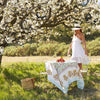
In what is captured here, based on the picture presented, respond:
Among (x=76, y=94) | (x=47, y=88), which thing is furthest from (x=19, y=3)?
(x=76, y=94)

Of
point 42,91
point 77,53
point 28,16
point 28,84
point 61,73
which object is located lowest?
point 42,91

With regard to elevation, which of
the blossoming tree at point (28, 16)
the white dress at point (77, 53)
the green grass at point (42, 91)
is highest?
the blossoming tree at point (28, 16)

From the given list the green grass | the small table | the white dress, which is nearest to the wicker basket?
the green grass

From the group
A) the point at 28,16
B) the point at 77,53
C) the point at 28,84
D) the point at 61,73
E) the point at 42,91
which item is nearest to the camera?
the point at 61,73

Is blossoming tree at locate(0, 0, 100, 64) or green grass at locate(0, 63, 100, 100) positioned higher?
blossoming tree at locate(0, 0, 100, 64)

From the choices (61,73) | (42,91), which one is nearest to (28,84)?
(42,91)

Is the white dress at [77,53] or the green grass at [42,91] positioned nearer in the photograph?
the green grass at [42,91]

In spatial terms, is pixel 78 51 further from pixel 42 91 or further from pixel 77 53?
pixel 42 91

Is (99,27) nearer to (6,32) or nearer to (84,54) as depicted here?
(84,54)

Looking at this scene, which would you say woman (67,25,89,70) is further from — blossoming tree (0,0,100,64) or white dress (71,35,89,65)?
blossoming tree (0,0,100,64)

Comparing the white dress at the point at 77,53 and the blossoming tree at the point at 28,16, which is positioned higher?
the blossoming tree at the point at 28,16

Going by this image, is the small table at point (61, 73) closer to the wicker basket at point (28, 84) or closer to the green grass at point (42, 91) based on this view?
the green grass at point (42, 91)

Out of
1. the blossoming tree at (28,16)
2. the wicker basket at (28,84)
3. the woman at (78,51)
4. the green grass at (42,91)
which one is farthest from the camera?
the blossoming tree at (28,16)

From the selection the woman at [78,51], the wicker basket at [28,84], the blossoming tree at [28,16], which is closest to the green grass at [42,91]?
the wicker basket at [28,84]
